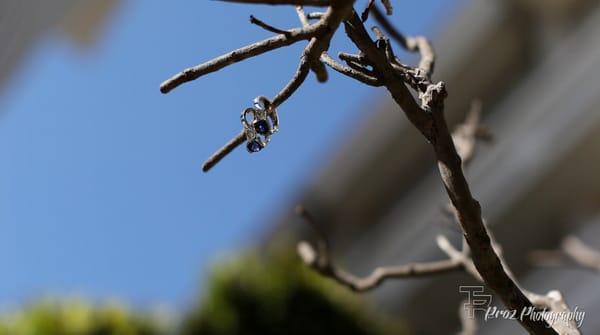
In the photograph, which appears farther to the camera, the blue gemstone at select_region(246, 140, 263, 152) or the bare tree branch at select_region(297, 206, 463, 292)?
the bare tree branch at select_region(297, 206, 463, 292)

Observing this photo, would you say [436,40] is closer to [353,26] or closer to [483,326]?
[483,326]

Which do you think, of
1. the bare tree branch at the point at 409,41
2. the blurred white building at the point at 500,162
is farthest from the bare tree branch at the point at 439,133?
the blurred white building at the point at 500,162

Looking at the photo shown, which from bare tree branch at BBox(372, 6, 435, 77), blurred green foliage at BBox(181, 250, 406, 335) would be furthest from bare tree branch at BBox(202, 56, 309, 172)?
blurred green foliage at BBox(181, 250, 406, 335)

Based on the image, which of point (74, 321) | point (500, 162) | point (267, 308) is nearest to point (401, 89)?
point (74, 321)

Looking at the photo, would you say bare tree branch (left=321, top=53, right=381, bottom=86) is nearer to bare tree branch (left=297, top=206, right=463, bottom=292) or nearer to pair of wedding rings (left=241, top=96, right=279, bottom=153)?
pair of wedding rings (left=241, top=96, right=279, bottom=153)

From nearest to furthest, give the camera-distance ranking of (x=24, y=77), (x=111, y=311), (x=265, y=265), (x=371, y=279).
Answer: (x=371, y=279) < (x=111, y=311) < (x=265, y=265) < (x=24, y=77)

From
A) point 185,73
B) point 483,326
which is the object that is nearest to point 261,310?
point 483,326

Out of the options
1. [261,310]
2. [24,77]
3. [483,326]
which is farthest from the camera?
[483,326]
